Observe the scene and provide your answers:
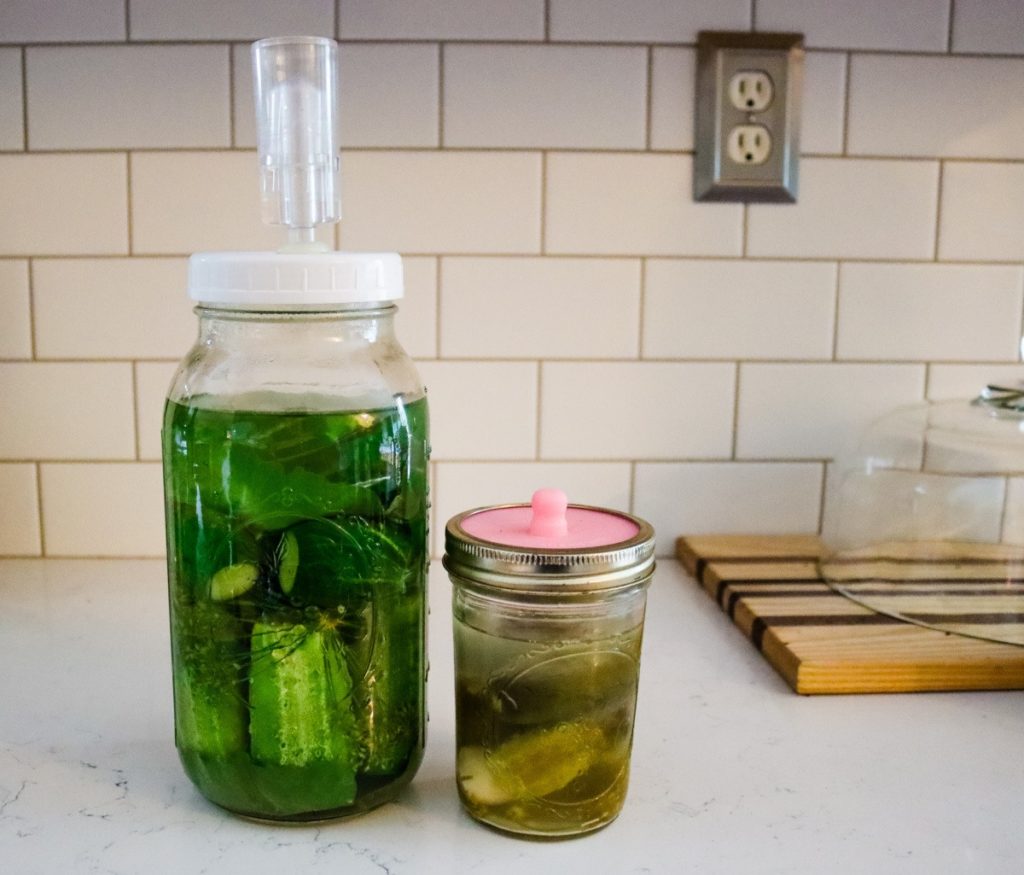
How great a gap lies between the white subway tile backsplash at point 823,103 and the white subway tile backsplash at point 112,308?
61 cm

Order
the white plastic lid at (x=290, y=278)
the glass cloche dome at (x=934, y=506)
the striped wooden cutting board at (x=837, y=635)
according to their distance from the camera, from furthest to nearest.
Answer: the glass cloche dome at (x=934, y=506)
the striped wooden cutting board at (x=837, y=635)
the white plastic lid at (x=290, y=278)

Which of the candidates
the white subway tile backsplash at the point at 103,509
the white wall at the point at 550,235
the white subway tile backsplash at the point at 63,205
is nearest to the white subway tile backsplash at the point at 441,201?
the white wall at the point at 550,235

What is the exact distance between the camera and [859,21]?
39.8 inches

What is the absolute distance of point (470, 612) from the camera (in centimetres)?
56

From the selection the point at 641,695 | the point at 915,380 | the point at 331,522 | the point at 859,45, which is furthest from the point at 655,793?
the point at 859,45

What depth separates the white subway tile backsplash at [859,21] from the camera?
1007mm

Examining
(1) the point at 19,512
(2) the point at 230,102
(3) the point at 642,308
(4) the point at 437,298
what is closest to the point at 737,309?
(3) the point at 642,308

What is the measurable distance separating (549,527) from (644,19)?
63 cm

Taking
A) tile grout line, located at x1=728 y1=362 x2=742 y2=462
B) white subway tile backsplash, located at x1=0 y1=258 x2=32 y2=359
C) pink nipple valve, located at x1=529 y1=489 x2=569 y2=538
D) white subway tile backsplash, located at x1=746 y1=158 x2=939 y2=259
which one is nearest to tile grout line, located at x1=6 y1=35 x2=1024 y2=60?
white subway tile backsplash, located at x1=746 y1=158 x2=939 y2=259

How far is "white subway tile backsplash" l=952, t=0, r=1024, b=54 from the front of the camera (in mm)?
1016

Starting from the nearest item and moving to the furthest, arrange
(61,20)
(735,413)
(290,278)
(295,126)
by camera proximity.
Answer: (290,278)
(295,126)
(61,20)
(735,413)

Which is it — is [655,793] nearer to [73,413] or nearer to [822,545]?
[822,545]

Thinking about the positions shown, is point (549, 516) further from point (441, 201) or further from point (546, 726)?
point (441, 201)

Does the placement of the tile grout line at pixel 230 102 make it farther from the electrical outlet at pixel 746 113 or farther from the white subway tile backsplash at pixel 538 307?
the electrical outlet at pixel 746 113
